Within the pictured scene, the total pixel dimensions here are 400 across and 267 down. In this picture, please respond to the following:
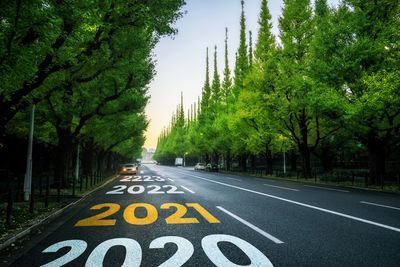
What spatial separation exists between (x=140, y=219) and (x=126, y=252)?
2.92 meters

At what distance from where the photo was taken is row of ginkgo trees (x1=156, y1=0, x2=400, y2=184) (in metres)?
16.8

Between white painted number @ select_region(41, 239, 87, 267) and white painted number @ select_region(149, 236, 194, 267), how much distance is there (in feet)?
3.81

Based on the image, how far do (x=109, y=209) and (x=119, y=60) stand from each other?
5506 mm

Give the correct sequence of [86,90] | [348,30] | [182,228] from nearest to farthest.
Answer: [182,228]
[86,90]
[348,30]

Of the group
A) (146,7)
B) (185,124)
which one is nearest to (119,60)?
(146,7)

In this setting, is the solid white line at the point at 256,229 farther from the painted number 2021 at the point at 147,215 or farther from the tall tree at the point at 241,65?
the tall tree at the point at 241,65

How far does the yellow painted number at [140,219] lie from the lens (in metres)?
7.52

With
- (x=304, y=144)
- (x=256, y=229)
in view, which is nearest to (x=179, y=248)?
(x=256, y=229)

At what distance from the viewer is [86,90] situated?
607 inches

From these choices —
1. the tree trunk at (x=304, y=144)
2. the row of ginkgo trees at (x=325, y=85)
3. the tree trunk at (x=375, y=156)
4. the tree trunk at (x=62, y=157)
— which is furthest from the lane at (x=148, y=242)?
the tree trunk at (x=304, y=144)

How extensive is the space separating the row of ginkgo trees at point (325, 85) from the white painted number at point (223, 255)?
1283 cm

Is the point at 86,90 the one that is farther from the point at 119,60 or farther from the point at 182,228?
the point at 182,228

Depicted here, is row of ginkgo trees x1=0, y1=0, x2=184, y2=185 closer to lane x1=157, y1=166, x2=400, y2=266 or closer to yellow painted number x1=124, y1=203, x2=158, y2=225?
yellow painted number x1=124, y1=203, x2=158, y2=225

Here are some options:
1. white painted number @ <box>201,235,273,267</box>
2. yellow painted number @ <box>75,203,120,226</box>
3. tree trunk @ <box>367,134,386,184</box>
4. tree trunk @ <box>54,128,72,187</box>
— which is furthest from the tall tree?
white painted number @ <box>201,235,273,267</box>
